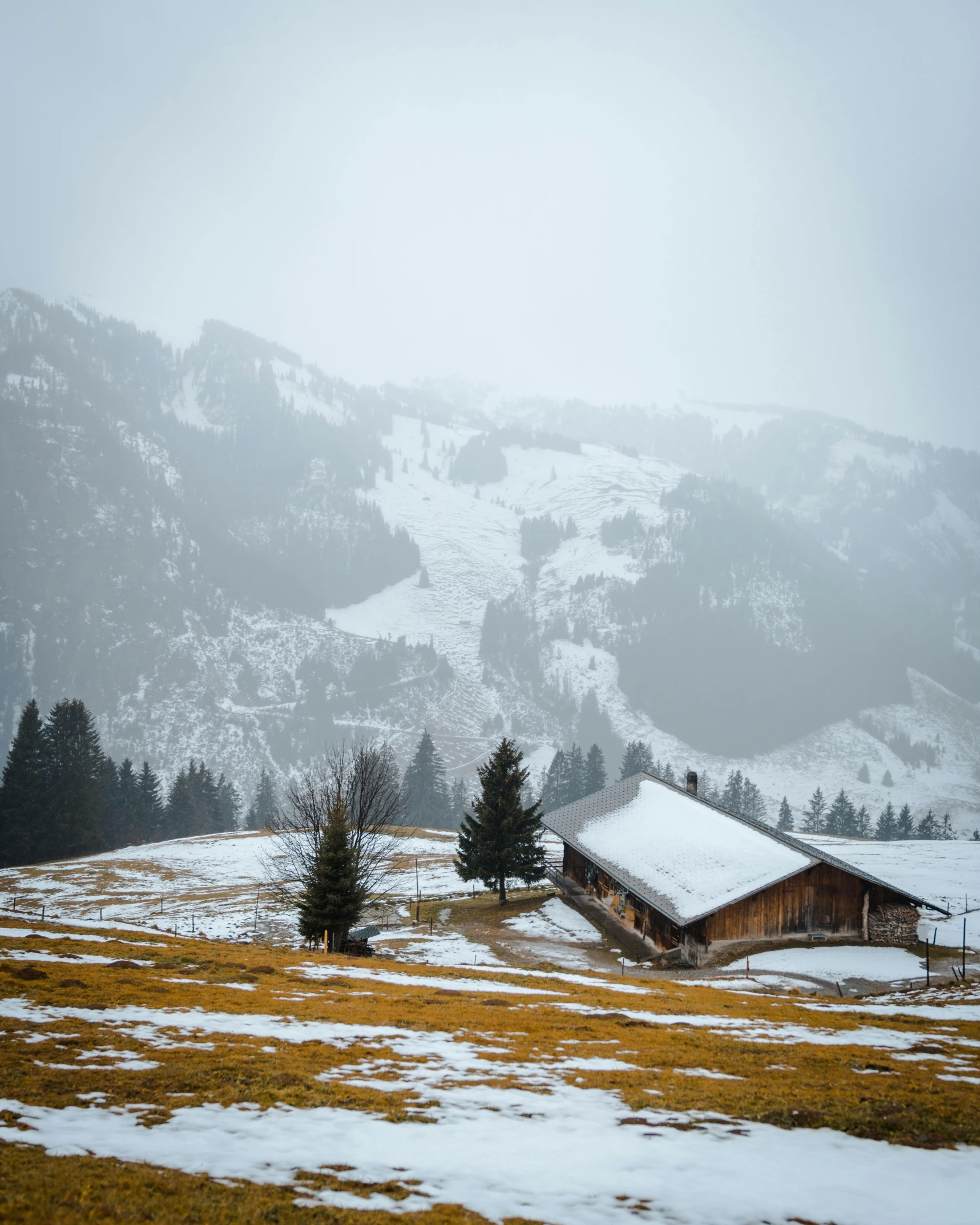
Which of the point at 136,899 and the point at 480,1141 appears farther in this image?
the point at 136,899

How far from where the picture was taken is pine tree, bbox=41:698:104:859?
74.2 meters

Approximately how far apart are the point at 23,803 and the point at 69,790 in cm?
429

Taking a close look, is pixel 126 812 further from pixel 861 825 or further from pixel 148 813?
pixel 861 825

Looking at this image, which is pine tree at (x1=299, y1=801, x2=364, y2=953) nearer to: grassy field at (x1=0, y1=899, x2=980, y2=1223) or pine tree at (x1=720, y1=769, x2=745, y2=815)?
grassy field at (x1=0, y1=899, x2=980, y2=1223)

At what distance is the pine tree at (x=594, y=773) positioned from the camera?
370ft

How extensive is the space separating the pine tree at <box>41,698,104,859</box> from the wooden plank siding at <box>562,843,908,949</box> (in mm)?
66833

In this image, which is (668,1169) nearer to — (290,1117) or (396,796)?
(290,1117)

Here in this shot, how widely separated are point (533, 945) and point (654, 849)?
9.01m

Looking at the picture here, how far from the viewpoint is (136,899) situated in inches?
1911

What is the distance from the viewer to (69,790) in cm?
7544

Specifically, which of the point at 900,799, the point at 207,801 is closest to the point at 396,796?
the point at 207,801

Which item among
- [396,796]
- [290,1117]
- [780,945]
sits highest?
[396,796]

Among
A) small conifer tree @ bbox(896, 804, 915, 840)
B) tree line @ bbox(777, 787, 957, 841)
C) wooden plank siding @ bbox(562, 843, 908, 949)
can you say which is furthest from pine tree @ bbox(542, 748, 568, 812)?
wooden plank siding @ bbox(562, 843, 908, 949)

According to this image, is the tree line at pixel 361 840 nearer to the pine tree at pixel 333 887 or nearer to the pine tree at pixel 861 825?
the pine tree at pixel 333 887
